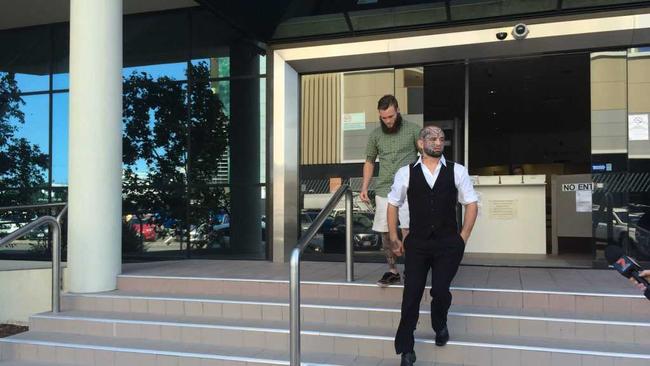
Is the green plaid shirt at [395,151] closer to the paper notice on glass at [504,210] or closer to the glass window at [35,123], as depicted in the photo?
the paper notice on glass at [504,210]

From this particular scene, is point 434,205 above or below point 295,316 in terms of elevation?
above

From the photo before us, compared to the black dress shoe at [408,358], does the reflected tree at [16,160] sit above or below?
above

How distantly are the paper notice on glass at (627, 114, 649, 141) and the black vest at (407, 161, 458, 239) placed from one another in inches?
158

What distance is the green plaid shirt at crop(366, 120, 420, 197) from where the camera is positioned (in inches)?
205

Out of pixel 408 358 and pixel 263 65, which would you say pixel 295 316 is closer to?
pixel 408 358

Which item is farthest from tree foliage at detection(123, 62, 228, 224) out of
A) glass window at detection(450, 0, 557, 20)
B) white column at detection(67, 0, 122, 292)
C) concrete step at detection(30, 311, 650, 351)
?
glass window at detection(450, 0, 557, 20)

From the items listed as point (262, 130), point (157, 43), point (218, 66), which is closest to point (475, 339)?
point (262, 130)

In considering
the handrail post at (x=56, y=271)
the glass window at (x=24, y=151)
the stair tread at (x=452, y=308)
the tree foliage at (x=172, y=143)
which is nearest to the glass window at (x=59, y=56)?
the glass window at (x=24, y=151)

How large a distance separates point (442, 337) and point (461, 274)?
2036 mm

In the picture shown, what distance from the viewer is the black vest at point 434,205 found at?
3.96 meters

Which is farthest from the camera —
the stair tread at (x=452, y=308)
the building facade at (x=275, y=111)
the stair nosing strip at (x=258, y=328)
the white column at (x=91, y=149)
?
the building facade at (x=275, y=111)

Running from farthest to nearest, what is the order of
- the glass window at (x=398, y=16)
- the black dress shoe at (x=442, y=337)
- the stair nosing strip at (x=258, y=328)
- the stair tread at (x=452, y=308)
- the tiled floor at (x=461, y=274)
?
the glass window at (x=398, y=16)
the tiled floor at (x=461, y=274)
the stair tread at (x=452, y=308)
the stair nosing strip at (x=258, y=328)
the black dress shoe at (x=442, y=337)

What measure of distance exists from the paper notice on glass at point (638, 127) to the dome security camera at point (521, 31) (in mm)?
1631

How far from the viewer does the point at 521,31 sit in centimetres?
684
